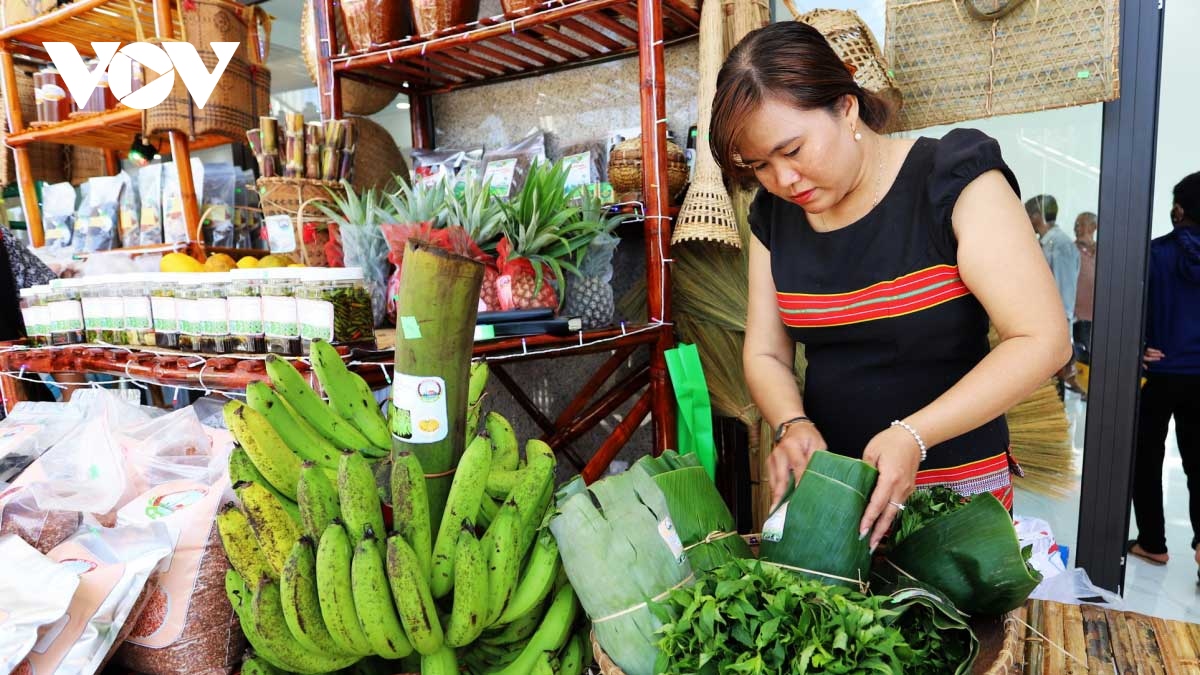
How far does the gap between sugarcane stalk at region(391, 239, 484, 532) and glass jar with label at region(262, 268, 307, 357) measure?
681 mm

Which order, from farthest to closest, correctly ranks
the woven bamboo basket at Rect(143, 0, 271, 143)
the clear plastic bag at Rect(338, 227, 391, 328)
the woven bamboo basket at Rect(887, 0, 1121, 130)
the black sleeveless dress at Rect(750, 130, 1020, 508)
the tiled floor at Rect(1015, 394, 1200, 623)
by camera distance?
the woven bamboo basket at Rect(143, 0, 271, 143)
the tiled floor at Rect(1015, 394, 1200, 623)
the woven bamboo basket at Rect(887, 0, 1121, 130)
the clear plastic bag at Rect(338, 227, 391, 328)
the black sleeveless dress at Rect(750, 130, 1020, 508)

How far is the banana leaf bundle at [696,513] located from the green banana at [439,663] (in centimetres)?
30

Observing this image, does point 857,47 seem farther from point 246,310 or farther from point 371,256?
point 246,310

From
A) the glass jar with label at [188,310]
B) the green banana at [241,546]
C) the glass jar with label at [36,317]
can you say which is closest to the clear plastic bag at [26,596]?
the green banana at [241,546]

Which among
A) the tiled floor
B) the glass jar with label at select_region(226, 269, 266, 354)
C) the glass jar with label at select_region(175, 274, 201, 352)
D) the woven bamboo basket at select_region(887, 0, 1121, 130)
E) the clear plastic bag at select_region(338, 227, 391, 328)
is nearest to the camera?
the glass jar with label at select_region(226, 269, 266, 354)

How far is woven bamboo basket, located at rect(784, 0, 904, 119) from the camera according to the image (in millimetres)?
1760

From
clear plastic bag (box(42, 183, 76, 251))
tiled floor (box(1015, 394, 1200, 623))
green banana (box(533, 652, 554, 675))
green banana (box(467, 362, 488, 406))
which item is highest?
clear plastic bag (box(42, 183, 76, 251))

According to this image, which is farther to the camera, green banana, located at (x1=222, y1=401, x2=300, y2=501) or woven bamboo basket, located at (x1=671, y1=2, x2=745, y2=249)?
woven bamboo basket, located at (x1=671, y1=2, x2=745, y2=249)

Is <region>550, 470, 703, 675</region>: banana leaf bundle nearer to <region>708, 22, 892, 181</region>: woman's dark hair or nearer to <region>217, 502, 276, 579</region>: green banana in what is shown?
<region>217, 502, 276, 579</region>: green banana

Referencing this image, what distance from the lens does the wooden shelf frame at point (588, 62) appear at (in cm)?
183

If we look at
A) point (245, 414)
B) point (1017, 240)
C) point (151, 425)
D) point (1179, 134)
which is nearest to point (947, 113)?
point (1179, 134)

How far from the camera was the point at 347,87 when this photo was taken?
2549mm

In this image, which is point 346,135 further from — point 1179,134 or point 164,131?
point 1179,134

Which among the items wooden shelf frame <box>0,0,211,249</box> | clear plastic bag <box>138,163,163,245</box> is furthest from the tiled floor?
clear plastic bag <box>138,163,163,245</box>
